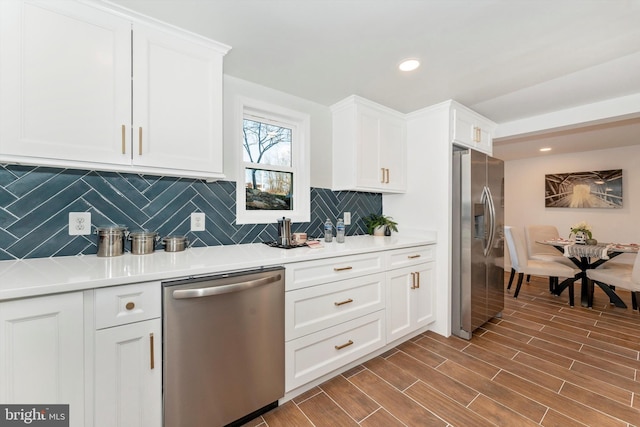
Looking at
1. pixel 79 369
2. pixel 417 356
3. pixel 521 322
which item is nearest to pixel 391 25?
pixel 79 369

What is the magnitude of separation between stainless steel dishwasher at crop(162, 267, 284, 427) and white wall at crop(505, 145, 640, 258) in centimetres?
579

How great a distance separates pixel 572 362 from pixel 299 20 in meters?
3.14

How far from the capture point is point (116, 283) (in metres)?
1.10

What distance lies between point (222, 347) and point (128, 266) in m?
0.61

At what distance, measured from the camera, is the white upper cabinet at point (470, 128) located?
2.58 m

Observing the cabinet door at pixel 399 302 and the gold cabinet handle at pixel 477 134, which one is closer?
the cabinet door at pixel 399 302

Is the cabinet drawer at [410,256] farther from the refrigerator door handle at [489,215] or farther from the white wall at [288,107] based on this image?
the white wall at [288,107]

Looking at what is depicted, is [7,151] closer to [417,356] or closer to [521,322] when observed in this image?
[417,356]

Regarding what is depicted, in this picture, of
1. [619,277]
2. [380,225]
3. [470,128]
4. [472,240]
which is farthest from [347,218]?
[619,277]

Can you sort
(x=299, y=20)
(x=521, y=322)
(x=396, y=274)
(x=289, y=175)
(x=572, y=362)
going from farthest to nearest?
1. (x=521, y=322)
2. (x=289, y=175)
3. (x=396, y=274)
4. (x=572, y=362)
5. (x=299, y=20)

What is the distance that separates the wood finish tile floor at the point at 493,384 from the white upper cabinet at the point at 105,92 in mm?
1650

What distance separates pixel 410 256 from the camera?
7.86ft

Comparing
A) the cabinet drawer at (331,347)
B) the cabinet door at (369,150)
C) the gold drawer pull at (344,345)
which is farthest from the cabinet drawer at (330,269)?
the cabinet door at (369,150)

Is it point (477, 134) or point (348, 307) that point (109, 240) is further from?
point (477, 134)
